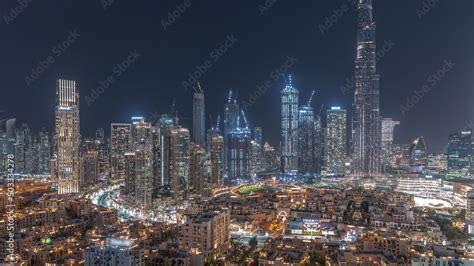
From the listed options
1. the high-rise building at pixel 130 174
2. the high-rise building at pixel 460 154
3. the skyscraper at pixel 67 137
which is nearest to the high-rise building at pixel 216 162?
the high-rise building at pixel 130 174

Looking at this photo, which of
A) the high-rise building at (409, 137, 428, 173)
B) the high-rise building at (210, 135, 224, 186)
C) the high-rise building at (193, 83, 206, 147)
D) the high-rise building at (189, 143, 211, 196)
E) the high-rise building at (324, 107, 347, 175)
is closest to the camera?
the high-rise building at (189, 143, 211, 196)

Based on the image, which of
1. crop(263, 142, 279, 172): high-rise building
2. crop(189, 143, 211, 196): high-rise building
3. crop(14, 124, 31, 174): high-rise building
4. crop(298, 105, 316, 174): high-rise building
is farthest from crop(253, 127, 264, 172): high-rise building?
crop(14, 124, 31, 174): high-rise building

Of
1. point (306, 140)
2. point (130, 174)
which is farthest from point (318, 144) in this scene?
point (130, 174)

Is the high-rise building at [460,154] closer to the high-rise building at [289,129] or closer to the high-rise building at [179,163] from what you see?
the high-rise building at [289,129]

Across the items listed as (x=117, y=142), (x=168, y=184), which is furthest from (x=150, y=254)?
(x=117, y=142)

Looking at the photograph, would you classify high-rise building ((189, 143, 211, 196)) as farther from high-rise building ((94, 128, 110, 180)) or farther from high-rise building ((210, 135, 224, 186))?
high-rise building ((94, 128, 110, 180))

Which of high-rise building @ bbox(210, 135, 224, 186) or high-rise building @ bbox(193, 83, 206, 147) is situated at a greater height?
high-rise building @ bbox(193, 83, 206, 147)

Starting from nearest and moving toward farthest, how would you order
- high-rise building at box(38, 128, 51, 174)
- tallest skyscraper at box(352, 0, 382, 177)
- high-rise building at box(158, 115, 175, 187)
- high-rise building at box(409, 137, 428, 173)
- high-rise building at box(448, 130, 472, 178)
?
high-rise building at box(158, 115, 175, 187) < high-rise building at box(448, 130, 472, 178) < high-rise building at box(38, 128, 51, 174) < tallest skyscraper at box(352, 0, 382, 177) < high-rise building at box(409, 137, 428, 173)
